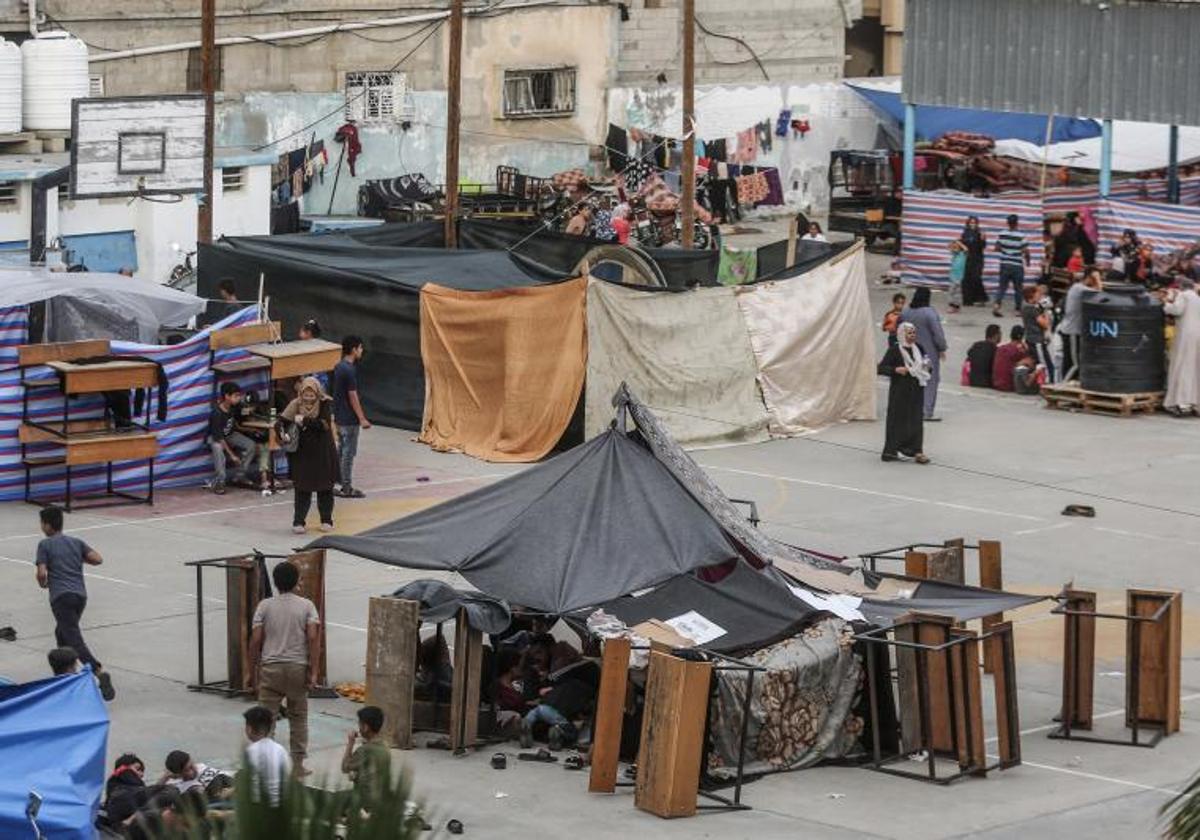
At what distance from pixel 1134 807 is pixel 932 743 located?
1.27 m

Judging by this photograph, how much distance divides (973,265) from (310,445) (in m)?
17.5

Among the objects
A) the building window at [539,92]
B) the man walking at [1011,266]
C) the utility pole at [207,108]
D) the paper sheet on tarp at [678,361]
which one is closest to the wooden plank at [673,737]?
the paper sheet on tarp at [678,361]

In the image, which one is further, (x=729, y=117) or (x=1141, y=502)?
(x=729, y=117)

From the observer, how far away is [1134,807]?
46.9 feet

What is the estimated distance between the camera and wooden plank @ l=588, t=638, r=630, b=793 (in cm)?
1416

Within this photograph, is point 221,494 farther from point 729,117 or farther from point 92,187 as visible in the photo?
point 729,117

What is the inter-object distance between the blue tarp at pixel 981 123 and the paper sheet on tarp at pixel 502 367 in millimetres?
20450

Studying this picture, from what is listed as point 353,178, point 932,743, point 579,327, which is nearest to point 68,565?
point 932,743

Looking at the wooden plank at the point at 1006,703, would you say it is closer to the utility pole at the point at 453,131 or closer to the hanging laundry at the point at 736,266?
the utility pole at the point at 453,131

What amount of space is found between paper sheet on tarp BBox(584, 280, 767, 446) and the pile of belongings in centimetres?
1775

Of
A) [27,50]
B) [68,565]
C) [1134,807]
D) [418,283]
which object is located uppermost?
[27,50]

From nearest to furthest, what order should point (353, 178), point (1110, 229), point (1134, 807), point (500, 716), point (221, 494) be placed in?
point (1134, 807) → point (500, 716) → point (221, 494) → point (1110, 229) → point (353, 178)

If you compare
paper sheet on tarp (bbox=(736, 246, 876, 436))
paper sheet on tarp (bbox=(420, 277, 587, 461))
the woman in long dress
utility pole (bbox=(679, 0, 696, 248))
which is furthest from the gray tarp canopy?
utility pole (bbox=(679, 0, 696, 248))

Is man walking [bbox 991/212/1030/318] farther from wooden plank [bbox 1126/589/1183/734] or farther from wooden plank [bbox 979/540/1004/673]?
wooden plank [bbox 1126/589/1183/734]
